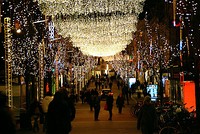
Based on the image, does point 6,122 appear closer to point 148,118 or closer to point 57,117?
point 57,117

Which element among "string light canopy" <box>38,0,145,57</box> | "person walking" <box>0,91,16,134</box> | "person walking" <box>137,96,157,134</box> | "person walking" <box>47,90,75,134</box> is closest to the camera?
"person walking" <box>0,91,16,134</box>

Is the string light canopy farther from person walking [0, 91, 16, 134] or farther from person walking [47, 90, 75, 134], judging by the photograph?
person walking [0, 91, 16, 134]

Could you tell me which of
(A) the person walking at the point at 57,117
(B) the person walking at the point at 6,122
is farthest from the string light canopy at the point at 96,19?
(B) the person walking at the point at 6,122

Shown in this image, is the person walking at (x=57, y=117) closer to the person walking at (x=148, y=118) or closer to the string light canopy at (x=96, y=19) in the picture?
the person walking at (x=148, y=118)

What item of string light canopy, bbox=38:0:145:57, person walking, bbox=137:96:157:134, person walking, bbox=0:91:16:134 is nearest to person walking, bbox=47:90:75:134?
person walking, bbox=137:96:157:134

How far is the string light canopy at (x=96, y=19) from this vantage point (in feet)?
112

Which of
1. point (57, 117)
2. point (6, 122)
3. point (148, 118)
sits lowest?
point (148, 118)

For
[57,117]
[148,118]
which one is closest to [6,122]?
[57,117]

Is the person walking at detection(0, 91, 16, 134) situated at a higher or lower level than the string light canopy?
lower

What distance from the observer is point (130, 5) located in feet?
113

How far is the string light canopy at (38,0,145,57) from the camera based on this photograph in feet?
112

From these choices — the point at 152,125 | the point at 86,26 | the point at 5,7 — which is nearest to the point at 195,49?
the point at 152,125

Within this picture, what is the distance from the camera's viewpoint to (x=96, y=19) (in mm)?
45125

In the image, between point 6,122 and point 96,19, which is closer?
point 6,122
